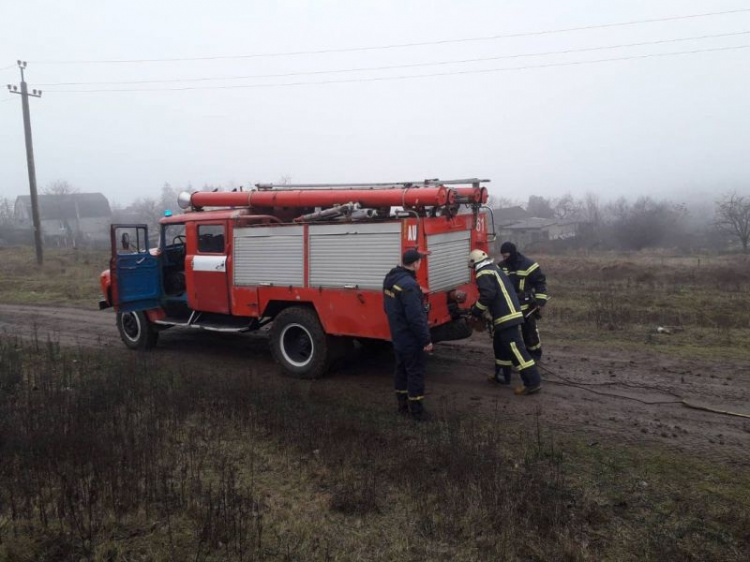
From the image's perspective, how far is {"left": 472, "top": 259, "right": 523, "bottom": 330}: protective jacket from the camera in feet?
21.9

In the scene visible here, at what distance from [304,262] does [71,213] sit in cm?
7435

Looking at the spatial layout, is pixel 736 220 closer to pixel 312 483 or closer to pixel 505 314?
pixel 505 314

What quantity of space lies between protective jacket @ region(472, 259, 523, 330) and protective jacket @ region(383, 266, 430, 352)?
1078 mm

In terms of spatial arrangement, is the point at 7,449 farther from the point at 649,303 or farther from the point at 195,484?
the point at 649,303

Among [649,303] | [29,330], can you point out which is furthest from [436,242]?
[29,330]

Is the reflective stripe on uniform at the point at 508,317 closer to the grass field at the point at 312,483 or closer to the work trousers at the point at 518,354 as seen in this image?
the work trousers at the point at 518,354

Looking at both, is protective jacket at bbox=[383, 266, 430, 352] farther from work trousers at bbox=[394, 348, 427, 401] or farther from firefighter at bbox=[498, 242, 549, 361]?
firefighter at bbox=[498, 242, 549, 361]

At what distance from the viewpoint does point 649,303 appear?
41.8 feet

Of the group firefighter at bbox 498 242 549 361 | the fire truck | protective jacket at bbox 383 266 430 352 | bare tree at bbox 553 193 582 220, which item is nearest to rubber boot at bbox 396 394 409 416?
protective jacket at bbox 383 266 430 352

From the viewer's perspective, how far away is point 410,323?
583 centimetres

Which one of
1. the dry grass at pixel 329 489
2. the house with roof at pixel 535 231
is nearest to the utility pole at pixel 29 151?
the dry grass at pixel 329 489

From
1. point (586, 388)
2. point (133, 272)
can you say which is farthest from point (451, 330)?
point (133, 272)

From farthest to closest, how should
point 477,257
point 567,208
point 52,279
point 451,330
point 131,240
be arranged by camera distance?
point 567,208, point 52,279, point 131,240, point 451,330, point 477,257

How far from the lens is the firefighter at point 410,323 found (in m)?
5.80
